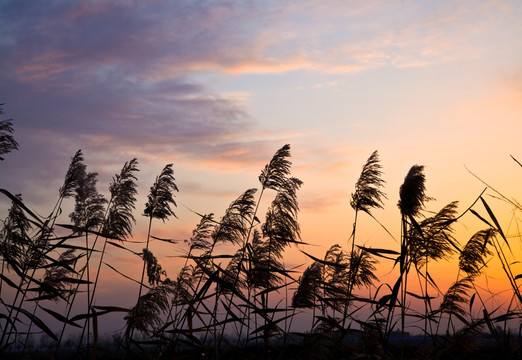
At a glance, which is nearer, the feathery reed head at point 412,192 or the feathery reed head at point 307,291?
the feathery reed head at point 412,192

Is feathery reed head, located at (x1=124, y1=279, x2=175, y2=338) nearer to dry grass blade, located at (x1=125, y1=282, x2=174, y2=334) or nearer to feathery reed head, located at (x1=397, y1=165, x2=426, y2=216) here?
dry grass blade, located at (x1=125, y1=282, x2=174, y2=334)

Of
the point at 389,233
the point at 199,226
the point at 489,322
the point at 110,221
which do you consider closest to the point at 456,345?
the point at 489,322

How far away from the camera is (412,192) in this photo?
4.36m

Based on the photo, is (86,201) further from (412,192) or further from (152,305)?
(412,192)

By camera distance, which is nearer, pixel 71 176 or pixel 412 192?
pixel 412 192

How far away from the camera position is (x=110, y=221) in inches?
284

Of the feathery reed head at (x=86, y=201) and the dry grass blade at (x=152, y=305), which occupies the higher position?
the feathery reed head at (x=86, y=201)

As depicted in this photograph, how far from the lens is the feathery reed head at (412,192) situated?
13.6 ft

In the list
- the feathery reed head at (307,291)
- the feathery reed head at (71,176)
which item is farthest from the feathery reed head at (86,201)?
the feathery reed head at (307,291)

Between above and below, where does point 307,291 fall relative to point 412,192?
below

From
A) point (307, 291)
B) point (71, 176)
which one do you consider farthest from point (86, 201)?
point (307, 291)

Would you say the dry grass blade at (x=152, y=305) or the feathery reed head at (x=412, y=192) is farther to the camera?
the dry grass blade at (x=152, y=305)

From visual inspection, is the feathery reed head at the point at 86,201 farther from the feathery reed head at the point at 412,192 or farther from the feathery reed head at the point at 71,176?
the feathery reed head at the point at 412,192

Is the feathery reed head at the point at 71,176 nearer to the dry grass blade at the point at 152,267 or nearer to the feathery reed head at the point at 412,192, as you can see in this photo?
the dry grass blade at the point at 152,267
